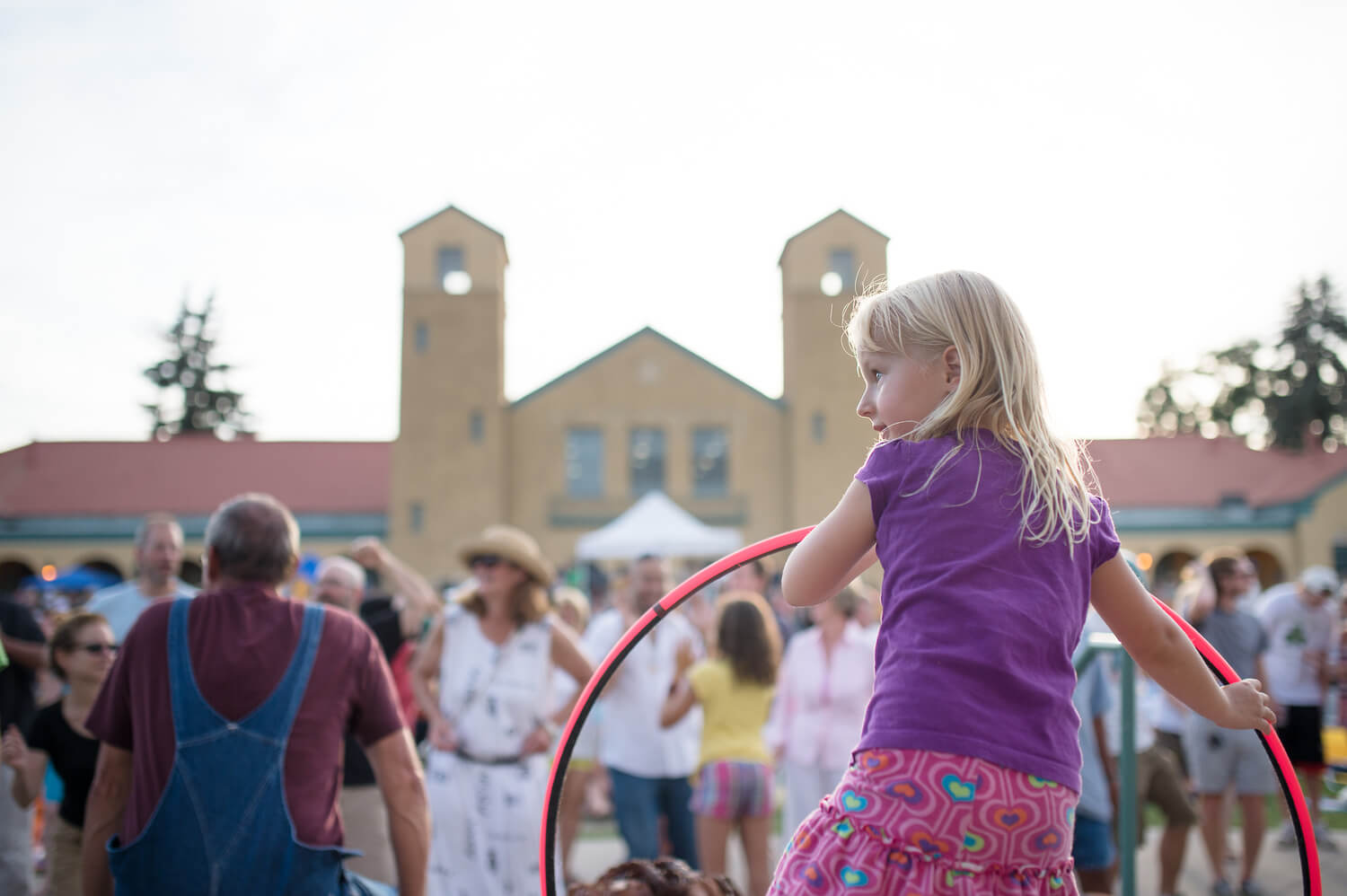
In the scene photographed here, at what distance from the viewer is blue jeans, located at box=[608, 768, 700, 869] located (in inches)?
233

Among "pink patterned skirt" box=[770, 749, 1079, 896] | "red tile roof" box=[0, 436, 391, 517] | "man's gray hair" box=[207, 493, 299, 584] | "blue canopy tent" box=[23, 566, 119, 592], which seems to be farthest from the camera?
"red tile roof" box=[0, 436, 391, 517]

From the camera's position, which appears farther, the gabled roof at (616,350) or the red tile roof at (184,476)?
the red tile roof at (184,476)

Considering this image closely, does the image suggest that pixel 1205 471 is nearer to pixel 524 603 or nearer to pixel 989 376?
pixel 524 603

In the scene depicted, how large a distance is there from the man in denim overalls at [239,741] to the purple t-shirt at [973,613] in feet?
5.41

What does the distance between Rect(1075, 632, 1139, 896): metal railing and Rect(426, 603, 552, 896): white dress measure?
7.92 ft

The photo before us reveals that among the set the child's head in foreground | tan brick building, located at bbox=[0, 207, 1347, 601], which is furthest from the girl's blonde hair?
tan brick building, located at bbox=[0, 207, 1347, 601]

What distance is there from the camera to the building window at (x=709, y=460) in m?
33.7

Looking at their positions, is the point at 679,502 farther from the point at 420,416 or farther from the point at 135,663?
the point at 135,663

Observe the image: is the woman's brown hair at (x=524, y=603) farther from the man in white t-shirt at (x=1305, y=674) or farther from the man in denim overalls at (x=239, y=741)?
the man in white t-shirt at (x=1305, y=674)

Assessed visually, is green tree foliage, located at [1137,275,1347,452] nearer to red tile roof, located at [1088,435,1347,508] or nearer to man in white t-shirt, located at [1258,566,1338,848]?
red tile roof, located at [1088,435,1347,508]

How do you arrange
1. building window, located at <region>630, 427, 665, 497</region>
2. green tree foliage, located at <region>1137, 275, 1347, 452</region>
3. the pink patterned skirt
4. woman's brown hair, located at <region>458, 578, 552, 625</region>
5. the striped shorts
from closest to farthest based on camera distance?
1. the pink patterned skirt
2. woman's brown hair, located at <region>458, 578, 552, 625</region>
3. the striped shorts
4. building window, located at <region>630, 427, 665, 497</region>
5. green tree foliage, located at <region>1137, 275, 1347, 452</region>

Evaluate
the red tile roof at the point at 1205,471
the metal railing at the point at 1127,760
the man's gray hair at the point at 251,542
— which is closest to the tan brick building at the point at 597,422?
the red tile roof at the point at 1205,471

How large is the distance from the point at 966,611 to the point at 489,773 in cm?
356

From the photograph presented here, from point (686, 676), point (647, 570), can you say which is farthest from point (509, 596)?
point (647, 570)
